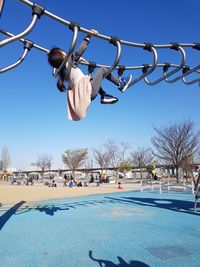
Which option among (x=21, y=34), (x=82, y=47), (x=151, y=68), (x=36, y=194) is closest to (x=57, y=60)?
(x=82, y=47)

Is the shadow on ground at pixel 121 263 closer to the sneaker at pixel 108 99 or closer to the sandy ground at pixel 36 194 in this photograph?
the sneaker at pixel 108 99

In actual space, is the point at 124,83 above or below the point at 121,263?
above

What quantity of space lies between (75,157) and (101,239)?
6474cm

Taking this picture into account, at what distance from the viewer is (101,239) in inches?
244

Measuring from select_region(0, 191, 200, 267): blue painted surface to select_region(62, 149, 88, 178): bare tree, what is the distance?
197 ft

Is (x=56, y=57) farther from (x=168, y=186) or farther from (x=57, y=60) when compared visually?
(x=168, y=186)

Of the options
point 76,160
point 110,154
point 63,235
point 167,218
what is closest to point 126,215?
point 167,218

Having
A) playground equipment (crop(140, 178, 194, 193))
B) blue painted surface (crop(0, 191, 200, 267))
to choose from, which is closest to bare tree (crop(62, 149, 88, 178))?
playground equipment (crop(140, 178, 194, 193))

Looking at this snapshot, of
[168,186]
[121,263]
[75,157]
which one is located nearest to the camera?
[121,263]

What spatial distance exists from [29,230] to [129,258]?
3409mm

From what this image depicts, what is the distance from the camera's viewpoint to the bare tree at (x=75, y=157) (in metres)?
70.0

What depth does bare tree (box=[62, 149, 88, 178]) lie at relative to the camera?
70.0m

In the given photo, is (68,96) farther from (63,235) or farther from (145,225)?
(145,225)

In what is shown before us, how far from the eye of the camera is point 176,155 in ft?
96.9
